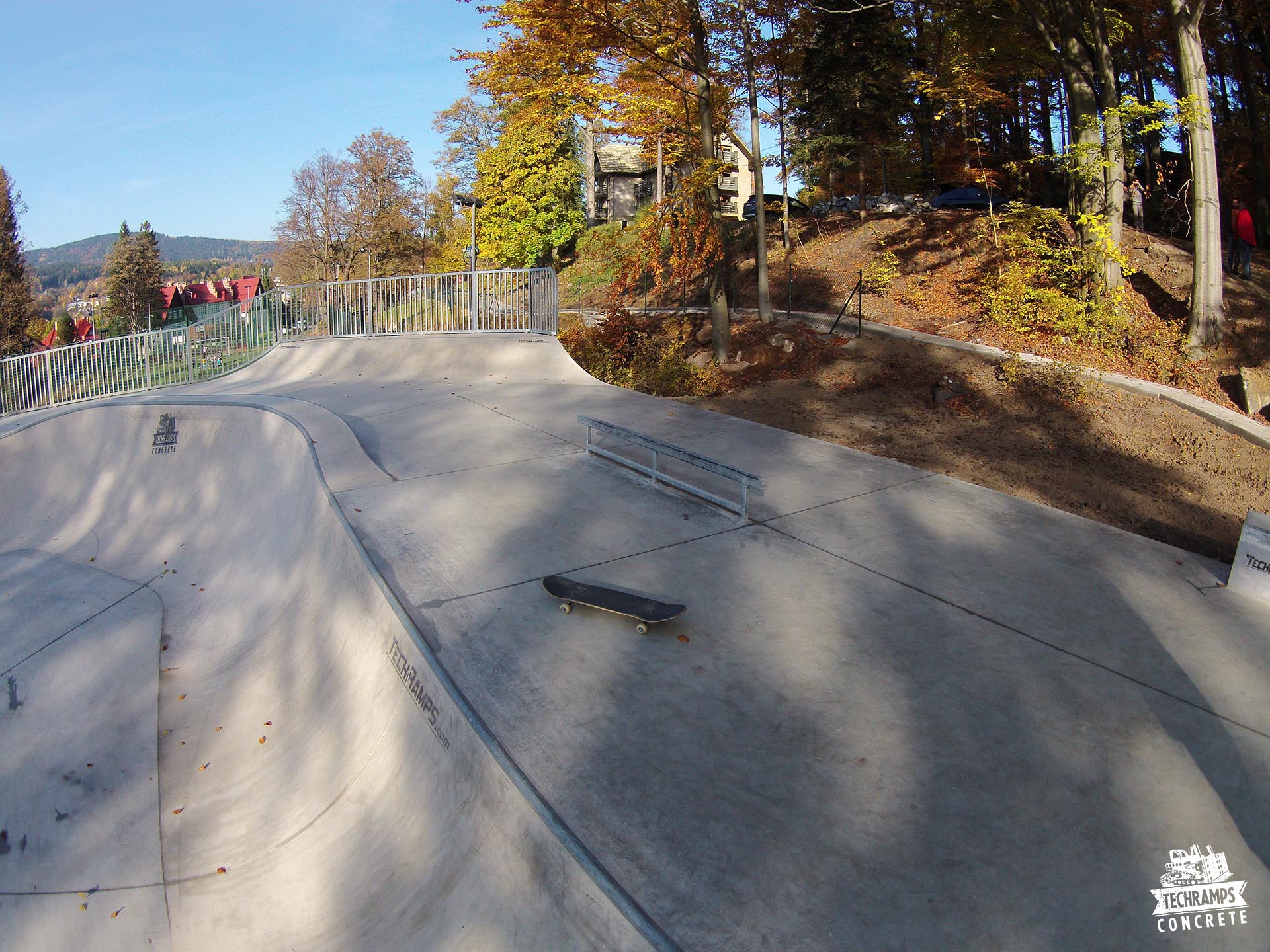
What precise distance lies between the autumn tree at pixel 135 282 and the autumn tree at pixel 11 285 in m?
20.7

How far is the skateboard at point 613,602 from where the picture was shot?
183 inches

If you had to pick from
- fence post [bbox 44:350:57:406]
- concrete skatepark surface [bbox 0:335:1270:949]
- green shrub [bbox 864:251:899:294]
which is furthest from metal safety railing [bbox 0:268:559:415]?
green shrub [bbox 864:251:899:294]

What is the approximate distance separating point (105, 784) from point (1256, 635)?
7.53m

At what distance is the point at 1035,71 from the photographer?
65.1ft

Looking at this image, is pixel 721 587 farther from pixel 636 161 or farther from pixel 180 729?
pixel 636 161

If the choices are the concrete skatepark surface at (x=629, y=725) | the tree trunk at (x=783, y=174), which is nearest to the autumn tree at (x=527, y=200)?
the tree trunk at (x=783, y=174)

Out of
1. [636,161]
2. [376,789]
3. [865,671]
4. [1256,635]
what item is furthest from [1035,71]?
[636,161]

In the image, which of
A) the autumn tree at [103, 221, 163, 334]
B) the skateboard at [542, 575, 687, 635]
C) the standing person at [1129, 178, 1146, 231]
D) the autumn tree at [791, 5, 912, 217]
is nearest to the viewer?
the skateboard at [542, 575, 687, 635]

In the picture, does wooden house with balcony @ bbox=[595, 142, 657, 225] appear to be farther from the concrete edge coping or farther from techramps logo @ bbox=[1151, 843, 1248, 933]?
techramps logo @ bbox=[1151, 843, 1248, 933]

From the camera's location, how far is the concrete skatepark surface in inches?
114

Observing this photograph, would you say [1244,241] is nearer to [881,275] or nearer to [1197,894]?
[881,275]

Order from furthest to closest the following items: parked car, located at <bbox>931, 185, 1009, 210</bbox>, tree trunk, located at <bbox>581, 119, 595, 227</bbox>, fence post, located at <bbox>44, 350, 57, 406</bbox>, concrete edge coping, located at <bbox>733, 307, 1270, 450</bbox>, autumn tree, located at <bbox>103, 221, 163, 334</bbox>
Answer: autumn tree, located at <bbox>103, 221, 163, 334</bbox> → tree trunk, located at <bbox>581, 119, 595, 227</bbox> → parked car, located at <bbox>931, 185, 1009, 210</bbox> → fence post, located at <bbox>44, 350, 57, 406</bbox> → concrete edge coping, located at <bbox>733, 307, 1270, 450</bbox>

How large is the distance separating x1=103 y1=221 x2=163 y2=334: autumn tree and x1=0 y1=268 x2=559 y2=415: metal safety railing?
62.6 m

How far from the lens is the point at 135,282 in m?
71.1
